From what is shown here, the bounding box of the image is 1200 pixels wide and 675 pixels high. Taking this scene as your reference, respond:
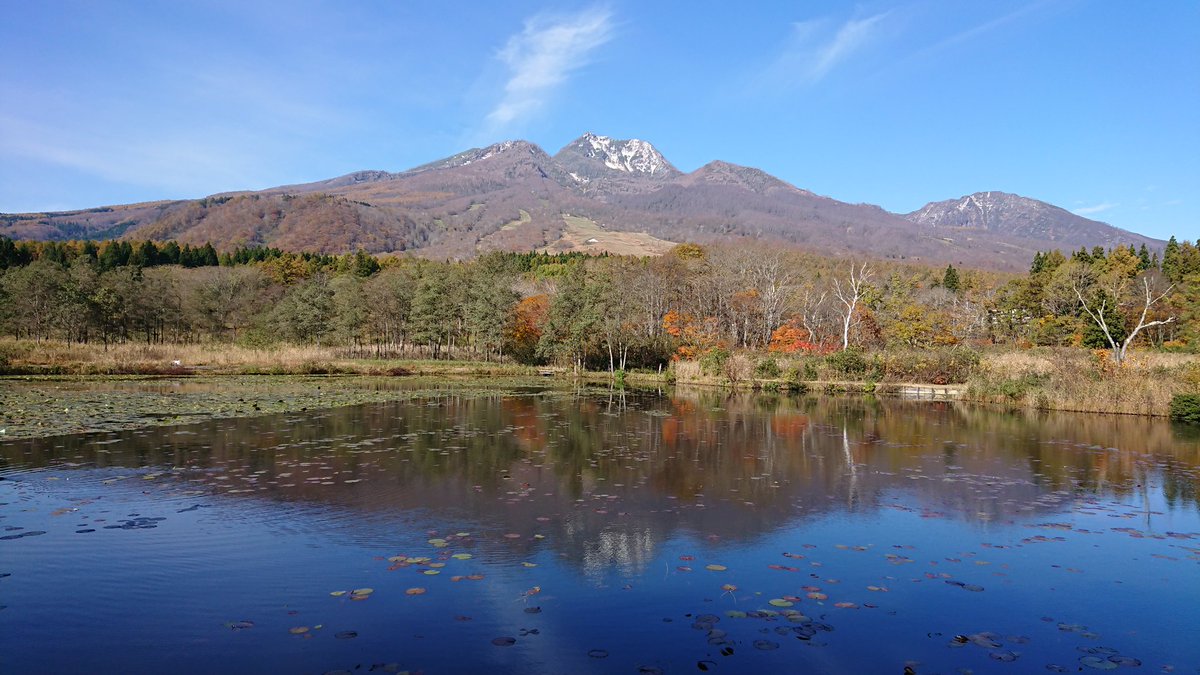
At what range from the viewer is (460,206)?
198 m

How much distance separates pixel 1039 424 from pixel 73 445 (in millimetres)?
26188

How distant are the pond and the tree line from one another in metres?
30.0

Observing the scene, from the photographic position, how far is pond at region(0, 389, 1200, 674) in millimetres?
5191

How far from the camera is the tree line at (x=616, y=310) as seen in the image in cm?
4781

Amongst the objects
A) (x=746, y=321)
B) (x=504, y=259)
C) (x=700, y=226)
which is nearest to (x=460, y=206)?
(x=700, y=226)

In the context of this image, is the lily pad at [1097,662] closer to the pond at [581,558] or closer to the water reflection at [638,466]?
the pond at [581,558]

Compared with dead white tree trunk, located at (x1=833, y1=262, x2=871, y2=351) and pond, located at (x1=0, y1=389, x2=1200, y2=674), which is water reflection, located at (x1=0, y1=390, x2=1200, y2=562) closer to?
pond, located at (x1=0, y1=389, x2=1200, y2=674)

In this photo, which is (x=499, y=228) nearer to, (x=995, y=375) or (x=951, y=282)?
(x=951, y=282)

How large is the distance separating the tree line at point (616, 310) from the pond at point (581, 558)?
30007mm

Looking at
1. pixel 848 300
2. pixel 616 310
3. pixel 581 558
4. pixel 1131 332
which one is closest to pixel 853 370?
pixel 1131 332

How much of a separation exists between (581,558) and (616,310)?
3958 centimetres

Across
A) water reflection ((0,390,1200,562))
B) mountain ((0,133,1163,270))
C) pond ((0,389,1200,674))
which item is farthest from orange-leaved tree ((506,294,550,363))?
Result: mountain ((0,133,1163,270))

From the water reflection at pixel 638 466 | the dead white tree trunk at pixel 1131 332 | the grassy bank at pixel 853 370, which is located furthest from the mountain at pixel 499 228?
the water reflection at pixel 638 466

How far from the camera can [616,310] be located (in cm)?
4666
